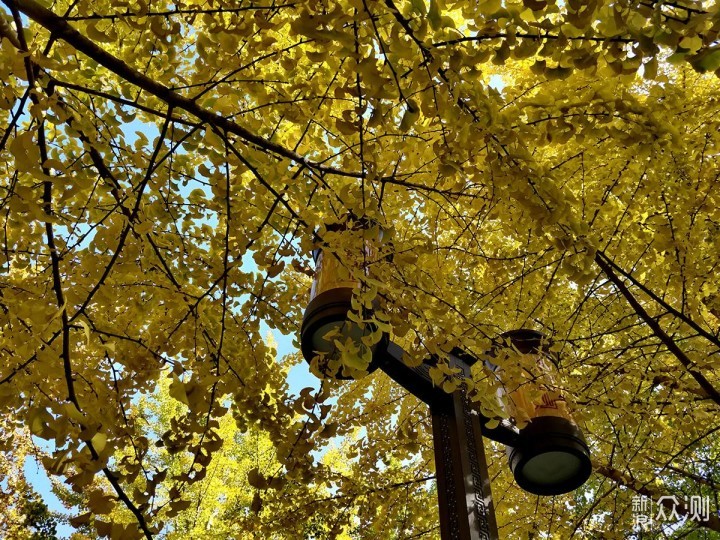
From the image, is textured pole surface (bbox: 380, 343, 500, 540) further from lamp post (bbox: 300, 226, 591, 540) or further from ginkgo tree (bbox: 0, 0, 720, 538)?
ginkgo tree (bbox: 0, 0, 720, 538)

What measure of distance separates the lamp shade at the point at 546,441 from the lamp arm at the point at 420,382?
60mm

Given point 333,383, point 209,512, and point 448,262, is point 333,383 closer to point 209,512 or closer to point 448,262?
point 448,262

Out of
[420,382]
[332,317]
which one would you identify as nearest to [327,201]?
[332,317]

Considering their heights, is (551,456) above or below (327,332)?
below

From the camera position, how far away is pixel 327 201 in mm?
2096

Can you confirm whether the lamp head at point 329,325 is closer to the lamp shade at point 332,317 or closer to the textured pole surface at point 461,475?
the lamp shade at point 332,317

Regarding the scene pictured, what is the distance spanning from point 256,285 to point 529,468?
4.53ft

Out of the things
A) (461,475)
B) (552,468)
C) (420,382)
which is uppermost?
→ (420,382)

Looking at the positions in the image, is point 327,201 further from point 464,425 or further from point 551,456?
point 551,456

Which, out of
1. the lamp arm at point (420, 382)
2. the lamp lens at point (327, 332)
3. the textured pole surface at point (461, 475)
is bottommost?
the textured pole surface at point (461, 475)

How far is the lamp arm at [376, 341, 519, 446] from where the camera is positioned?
1.91 metres

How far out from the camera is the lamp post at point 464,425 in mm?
1642

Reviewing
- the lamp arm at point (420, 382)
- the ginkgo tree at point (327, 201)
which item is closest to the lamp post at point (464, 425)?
the lamp arm at point (420, 382)

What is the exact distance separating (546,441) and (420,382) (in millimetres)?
552
